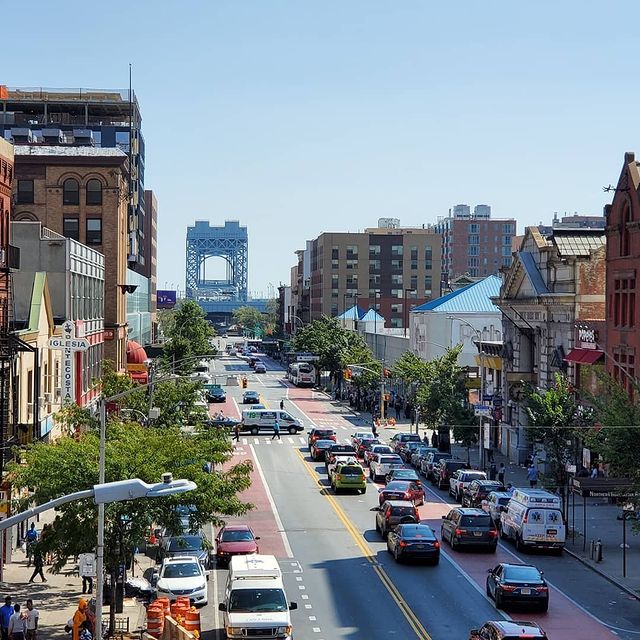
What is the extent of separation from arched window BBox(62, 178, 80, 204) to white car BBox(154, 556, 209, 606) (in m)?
61.9

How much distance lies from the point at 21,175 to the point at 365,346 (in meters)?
60.0

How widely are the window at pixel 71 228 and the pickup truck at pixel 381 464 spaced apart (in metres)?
35.2

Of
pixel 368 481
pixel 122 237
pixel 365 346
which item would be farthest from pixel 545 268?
pixel 365 346

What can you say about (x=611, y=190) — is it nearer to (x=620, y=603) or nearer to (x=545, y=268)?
(x=545, y=268)

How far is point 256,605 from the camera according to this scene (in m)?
30.4

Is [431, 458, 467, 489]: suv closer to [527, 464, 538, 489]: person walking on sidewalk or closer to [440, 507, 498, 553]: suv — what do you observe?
[527, 464, 538, 489]: person walking on sidewalk

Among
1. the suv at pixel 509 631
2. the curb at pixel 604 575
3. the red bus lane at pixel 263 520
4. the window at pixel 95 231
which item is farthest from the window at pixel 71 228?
the suv at pixel 509 631

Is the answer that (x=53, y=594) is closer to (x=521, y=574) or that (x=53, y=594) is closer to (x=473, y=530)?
(x=521, y=574)

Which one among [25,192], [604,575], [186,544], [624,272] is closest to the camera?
[186,544]

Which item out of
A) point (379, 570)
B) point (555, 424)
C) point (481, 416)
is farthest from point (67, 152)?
point (379, 570)

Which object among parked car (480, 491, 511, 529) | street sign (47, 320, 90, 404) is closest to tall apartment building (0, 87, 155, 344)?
street sign (47, 320, 90, 404)

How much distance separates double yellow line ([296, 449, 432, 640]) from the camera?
3328cm

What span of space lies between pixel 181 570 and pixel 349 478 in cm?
2585

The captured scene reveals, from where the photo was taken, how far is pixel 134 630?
33.3m
